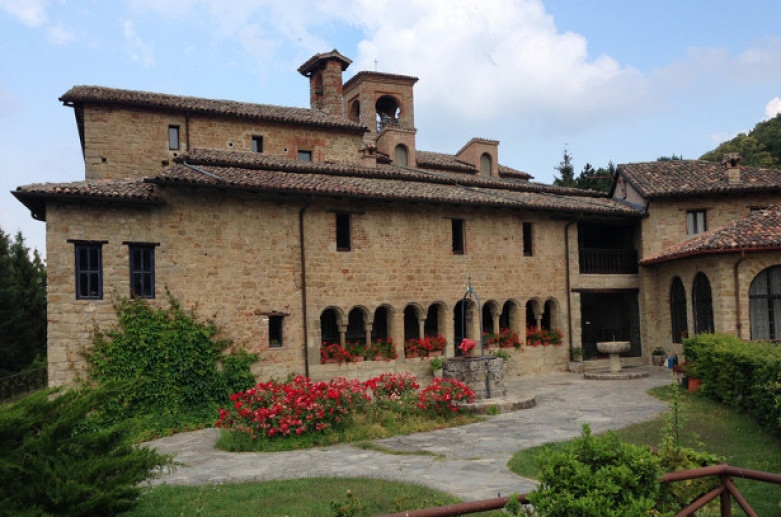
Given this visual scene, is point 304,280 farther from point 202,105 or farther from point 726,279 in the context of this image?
point 726,279

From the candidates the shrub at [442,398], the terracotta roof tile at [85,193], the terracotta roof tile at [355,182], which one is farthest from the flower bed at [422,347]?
the terracotta roof tile at [85,193]

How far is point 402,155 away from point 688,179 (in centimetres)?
1214

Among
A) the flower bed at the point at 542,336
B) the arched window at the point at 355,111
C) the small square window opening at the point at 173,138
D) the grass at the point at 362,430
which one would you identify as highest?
the arched window at the point at 355,111

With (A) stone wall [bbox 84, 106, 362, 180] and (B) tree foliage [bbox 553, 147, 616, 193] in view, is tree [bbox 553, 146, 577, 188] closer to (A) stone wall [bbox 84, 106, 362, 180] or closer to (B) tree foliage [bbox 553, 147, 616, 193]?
(B) tree foliage [bbox 553, 147, 616, 193]

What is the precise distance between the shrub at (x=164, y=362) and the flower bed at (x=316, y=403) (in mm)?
2206

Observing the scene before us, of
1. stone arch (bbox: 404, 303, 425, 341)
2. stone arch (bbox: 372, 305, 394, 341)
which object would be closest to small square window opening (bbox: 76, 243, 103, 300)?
stone arch (bbox: 372, 305, 394, 341)

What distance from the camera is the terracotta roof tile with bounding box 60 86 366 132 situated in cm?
2152

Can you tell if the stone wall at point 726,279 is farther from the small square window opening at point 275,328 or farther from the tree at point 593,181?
the tree at point 593,181

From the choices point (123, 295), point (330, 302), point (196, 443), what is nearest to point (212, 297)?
point (123, 295)

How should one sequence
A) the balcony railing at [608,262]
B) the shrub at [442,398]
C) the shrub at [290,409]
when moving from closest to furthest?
the shrub at [290,409] < the shrub at [442,398] < the balcony railing at [608,262]

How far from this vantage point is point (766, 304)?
1983cm

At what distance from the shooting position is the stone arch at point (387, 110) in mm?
34875

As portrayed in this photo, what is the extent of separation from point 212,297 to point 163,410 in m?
3.14

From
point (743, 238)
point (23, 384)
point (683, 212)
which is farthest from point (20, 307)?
point (743, 238)
